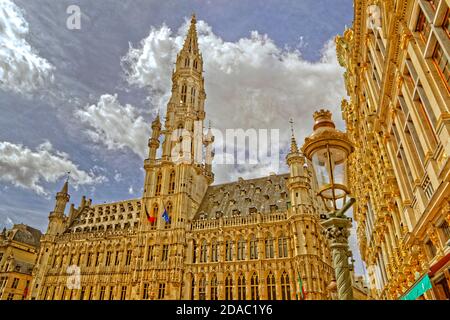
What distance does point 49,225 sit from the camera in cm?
6075

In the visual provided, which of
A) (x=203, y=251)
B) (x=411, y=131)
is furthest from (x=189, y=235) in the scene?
(x=411, y=131)

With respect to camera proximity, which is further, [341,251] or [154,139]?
[154,139]

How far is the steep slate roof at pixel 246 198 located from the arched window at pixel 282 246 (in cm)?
477

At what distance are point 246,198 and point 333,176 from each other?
44.2 m

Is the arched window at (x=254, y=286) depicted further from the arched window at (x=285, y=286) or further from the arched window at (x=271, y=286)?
the arched window at (x=285, y=286)

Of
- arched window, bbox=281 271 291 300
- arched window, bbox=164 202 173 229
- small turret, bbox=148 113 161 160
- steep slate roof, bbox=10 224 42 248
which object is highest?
small turret, bbox=148 113 161 160

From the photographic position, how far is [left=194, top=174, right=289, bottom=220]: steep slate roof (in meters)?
47.7

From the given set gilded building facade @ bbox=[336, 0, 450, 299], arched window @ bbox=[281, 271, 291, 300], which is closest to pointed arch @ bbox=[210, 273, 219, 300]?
arched window @ bbox=[281, 271, 291, 300]

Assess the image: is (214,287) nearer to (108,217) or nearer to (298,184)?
(298,184)

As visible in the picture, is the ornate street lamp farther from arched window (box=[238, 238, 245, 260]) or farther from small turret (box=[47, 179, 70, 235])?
small turret (box=[47, 179, 70, 235])

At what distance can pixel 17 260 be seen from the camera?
64.4 meters

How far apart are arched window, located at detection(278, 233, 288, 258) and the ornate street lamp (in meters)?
36.2

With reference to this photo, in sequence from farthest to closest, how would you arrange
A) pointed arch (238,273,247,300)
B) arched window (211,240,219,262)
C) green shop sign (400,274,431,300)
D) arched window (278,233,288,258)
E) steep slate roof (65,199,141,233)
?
steep slate roof (65,199,141,233)
arched window (211,240,219,262)
arched window (278,233,288,258)
pointed arch (238,273,247,300)
green shop sign (400,274,431,300)

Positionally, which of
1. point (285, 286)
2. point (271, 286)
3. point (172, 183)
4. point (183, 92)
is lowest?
point (285, 286)
